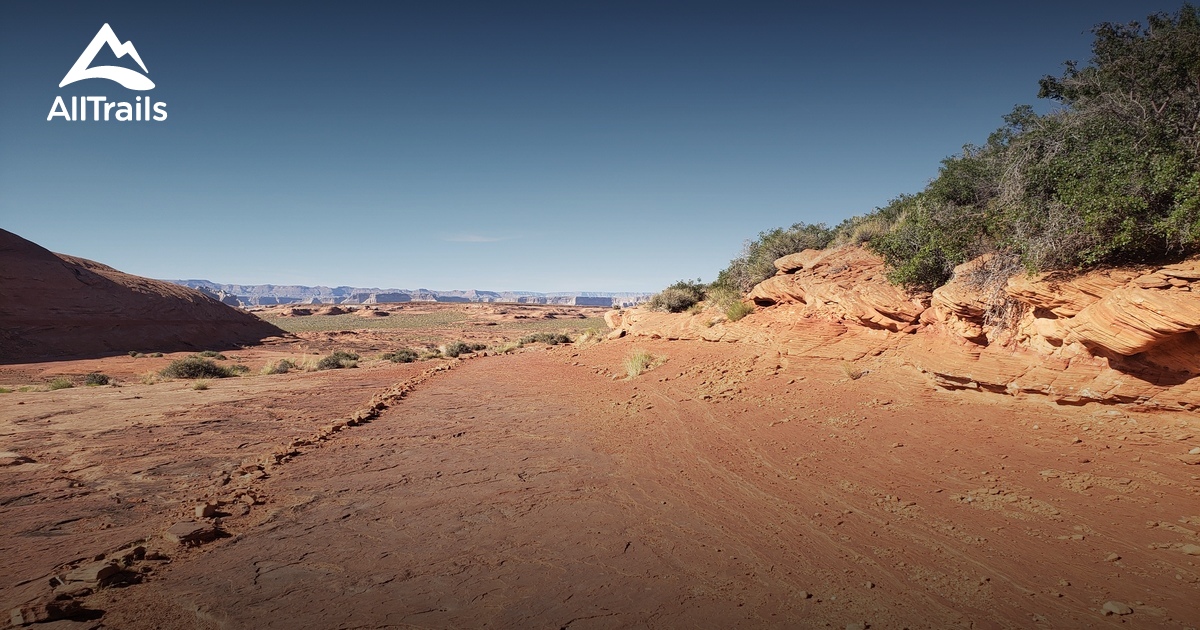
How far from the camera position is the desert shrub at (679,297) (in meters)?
20.1

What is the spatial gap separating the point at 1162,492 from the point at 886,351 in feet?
15.9

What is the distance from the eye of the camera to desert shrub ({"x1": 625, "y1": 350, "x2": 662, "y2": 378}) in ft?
45.3

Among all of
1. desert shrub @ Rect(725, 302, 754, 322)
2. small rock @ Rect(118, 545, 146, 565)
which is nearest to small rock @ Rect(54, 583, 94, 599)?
small rock @ Rect(118, 545, 146, 565)

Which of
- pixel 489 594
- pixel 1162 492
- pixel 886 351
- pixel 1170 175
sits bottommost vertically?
pixel 489 594

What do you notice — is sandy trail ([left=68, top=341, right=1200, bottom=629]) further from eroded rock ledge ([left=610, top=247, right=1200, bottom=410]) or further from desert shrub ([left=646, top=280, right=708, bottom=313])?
desert shrub ([left=646, top=280, right=708, bottom=313])

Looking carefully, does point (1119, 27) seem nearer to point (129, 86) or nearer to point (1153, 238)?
point (1153, 238)

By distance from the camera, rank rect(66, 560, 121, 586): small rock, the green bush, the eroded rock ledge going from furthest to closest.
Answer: the green bush < the eroded rock ledge < rect(66, 560, 121, 586): small rock

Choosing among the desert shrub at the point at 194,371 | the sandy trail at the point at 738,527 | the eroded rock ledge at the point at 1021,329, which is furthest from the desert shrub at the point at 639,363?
the desert shrub at the point at 194,371

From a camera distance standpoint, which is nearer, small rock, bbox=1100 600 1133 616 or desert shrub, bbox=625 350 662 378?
small rock, bbox=1100 600 1133 616

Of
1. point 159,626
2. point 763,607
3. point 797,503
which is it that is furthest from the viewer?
point 797,503

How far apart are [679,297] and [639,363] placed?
263 inches

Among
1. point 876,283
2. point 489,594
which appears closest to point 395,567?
point 489,594

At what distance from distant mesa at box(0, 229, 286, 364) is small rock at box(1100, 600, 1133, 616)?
121 ft

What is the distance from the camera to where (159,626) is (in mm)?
3660
